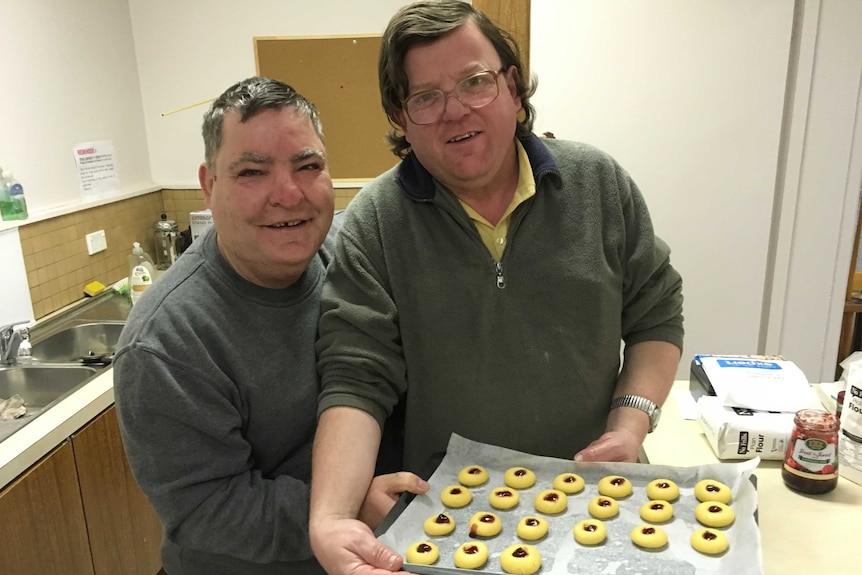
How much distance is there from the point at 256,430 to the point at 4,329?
4.70 ft

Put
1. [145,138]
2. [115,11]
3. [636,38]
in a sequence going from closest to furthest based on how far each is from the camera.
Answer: [636,38]
[115,11]
[145,138]

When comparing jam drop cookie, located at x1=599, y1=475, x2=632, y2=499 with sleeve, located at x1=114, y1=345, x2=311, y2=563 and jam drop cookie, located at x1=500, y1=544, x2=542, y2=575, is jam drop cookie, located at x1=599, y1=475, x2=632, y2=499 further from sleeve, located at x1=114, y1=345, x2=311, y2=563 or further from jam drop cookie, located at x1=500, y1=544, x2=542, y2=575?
sleeve, located at x1=114, y1=345, x2=311, y2=563

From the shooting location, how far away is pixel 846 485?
1.27 metres

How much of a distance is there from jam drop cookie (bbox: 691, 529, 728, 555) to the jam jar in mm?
339

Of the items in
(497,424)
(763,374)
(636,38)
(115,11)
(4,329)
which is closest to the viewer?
(497,424)

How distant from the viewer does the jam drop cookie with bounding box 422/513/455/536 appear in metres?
1.05

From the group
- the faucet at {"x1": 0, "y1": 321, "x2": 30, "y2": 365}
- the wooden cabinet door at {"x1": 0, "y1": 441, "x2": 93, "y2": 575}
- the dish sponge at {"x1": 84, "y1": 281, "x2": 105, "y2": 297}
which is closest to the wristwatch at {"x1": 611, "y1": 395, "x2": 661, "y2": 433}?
the wooden cabinet door at {"x1": 0, "y1": 441, "x2": 93, "y2": 575}

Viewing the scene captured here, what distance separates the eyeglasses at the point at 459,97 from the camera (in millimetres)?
1077

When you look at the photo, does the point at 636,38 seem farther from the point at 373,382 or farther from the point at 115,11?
the point at 115,11

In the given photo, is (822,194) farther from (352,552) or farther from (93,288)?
(93,288)

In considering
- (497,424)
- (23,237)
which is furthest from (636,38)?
(23,237)

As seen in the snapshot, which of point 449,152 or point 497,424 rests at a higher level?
point 449,152

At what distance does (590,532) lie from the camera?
1028 millimetres

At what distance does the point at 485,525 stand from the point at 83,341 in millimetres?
1938
